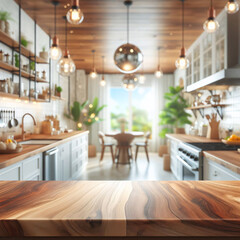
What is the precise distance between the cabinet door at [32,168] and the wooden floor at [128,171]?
6.85 ft

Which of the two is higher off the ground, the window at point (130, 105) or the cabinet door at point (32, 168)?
the window at point (130, 105)

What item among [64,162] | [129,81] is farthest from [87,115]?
[64,162]

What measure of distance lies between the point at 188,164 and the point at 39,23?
3533 mm

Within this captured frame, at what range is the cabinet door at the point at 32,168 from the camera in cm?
233

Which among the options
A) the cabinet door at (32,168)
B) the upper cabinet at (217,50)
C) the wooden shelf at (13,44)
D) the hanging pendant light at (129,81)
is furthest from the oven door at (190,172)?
the wooden shelf at (13,44)

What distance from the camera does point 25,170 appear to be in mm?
2336

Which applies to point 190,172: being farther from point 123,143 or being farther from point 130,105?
point 130,105

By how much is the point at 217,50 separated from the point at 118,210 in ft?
11.6

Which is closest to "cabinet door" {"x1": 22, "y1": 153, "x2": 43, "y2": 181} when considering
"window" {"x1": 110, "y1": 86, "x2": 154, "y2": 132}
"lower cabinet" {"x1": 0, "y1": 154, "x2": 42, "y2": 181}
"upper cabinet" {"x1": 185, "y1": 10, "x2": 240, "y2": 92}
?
"lower cabinet" {"x1": 0, "y1": 154, "x2": 42, "y2": 181}

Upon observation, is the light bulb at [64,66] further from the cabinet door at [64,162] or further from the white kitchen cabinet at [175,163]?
the white kitchen cabinet at [175,163]

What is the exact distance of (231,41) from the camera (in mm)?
3248

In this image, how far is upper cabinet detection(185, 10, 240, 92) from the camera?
3256 mm

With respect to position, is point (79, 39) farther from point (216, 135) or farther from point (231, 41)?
point (216, 135)

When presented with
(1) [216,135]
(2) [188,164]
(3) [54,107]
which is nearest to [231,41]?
(1) [216,135]
